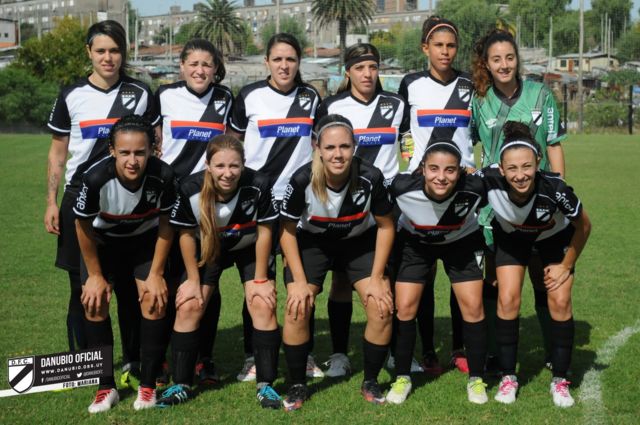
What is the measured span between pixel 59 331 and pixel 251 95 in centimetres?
242

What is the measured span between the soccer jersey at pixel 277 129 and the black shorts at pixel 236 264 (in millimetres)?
487

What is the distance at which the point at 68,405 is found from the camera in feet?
14.7

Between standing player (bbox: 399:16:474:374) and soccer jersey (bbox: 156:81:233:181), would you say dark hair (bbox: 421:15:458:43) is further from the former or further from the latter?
soccer jersey (bbox: 156:81:233:181)

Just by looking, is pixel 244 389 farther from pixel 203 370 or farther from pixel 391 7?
pixel 391 7

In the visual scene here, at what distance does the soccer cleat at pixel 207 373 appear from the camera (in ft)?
16.2

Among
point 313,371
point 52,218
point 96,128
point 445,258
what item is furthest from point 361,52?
point 52,218

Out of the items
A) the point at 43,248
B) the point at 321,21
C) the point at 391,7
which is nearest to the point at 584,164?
the point at 43,248

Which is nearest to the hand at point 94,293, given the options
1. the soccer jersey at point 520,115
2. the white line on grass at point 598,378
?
the soccer jersey at point 520,115

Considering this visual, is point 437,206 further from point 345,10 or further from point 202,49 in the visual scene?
point 345,10

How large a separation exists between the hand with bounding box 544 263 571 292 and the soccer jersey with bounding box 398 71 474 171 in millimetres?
855

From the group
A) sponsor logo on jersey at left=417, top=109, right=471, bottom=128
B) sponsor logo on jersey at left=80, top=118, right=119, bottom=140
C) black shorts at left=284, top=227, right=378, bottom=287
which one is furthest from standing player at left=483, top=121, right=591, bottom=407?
sponsor logo on jersey at left=80, top=118, right=119, bottom=140

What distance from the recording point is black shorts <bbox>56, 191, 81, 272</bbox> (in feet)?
16.0

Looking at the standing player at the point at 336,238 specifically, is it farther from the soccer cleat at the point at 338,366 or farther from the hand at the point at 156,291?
the hand at the point at 156,291

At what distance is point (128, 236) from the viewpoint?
460cm
